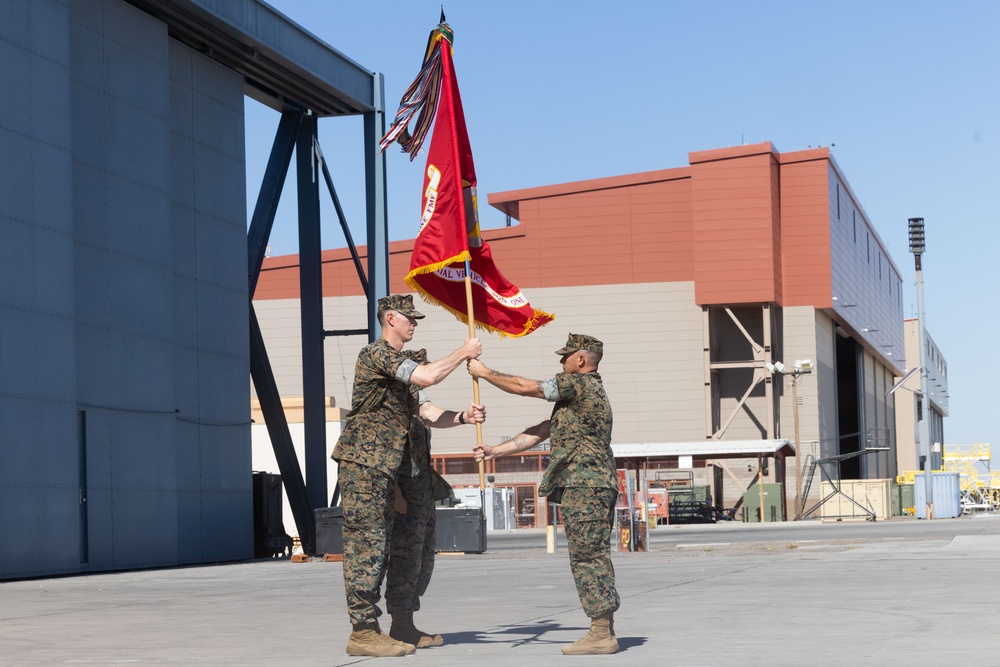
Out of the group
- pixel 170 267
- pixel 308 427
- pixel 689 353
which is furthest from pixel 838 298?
pixel 170 267

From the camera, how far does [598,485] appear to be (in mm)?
9336

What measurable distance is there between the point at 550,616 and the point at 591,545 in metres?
3.01

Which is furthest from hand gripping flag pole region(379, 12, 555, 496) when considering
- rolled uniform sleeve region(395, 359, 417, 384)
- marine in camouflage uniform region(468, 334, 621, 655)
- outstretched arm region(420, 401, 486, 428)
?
rolled uniform sleeve region(395, 359, 417, 384)

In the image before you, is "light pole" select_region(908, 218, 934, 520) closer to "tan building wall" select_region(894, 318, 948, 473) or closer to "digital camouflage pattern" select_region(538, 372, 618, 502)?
"tan building wall" select_region(894, 318, 948, 473)

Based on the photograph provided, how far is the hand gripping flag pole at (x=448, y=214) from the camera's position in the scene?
12062 millimetres

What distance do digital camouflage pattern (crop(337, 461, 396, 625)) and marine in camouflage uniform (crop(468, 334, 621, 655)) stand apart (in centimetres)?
86

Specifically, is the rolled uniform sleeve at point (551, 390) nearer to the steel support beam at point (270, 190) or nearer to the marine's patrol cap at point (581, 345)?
the marine's patrol cap at point (581, 345)

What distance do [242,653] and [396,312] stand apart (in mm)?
2444

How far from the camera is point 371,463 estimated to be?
362 inches

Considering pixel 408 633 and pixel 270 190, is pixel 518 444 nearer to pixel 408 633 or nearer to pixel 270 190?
pixel 408 633

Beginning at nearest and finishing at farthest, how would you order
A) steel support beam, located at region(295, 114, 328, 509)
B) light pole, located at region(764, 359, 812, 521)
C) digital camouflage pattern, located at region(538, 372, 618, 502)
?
1. digital camouflage pattern, located at region(538, 372, 618, 502)
2. steel support beam, located at region(295, 114, 328, 509)
3. light pole, located at region(764, 359, 812, 521)

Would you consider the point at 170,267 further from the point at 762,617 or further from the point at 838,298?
the point at 838,298

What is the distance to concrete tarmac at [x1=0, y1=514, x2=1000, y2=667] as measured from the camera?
8812 mm

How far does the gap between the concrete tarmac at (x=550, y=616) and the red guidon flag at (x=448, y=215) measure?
2693mm
